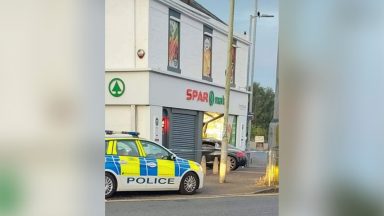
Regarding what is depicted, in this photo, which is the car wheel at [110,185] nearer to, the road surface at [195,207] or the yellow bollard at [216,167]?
the road surface at [195,207]

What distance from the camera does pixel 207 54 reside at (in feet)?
77.3

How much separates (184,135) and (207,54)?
3.98m

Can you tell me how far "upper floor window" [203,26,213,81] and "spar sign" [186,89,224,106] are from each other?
723 millimetres

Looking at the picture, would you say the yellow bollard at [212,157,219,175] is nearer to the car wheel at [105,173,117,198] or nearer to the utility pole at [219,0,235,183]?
the utility pole at [219,0,235,183]

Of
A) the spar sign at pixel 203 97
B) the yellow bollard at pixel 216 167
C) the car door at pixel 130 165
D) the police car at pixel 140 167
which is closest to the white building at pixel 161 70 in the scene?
the spar sign at pixel 203 97

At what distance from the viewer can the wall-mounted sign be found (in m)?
19.0

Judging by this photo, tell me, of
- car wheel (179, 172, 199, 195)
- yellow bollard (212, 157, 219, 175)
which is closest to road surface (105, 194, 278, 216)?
car wheel (179, 172, 199, 195)

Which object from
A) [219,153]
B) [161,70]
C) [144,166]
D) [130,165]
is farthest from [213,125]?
[130,165]

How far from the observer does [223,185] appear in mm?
15391

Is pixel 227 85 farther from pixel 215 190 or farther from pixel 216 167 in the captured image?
pixel 216 167

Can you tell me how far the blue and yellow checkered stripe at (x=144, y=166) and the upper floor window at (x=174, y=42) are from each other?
27.4 ft

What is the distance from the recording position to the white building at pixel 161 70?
18.7 metres
